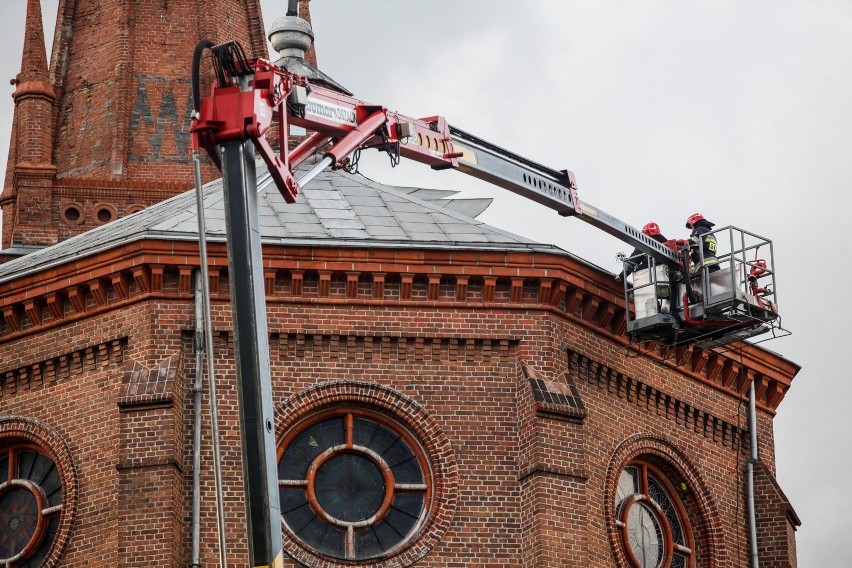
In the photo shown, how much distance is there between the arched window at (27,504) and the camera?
99.6 feet

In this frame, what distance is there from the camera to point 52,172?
4956 centimetres

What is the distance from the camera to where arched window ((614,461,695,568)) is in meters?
31.6

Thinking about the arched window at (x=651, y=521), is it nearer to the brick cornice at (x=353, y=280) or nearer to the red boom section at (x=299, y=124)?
the brick cornice at (x=353, y=280)

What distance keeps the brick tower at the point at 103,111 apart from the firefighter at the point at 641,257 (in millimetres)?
16775

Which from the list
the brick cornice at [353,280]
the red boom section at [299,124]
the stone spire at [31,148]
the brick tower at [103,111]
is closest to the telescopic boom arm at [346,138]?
the red boom section at [299,124]

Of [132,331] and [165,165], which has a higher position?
[165,165]

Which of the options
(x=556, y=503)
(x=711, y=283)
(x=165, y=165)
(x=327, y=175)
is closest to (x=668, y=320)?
(x=711, y=283)

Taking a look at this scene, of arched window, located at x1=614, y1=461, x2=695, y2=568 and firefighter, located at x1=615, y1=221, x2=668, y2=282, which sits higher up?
firefighter, located at x1=615, y1=221, x2=668, y2=282

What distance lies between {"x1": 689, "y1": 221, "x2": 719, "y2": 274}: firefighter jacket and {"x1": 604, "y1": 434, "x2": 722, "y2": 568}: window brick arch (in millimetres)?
2888

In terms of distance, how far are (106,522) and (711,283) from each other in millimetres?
10279

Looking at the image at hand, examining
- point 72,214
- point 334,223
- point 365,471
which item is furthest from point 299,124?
point 72,214

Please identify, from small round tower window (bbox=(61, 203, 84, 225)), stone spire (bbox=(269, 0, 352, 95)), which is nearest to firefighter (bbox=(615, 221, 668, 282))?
stone spire (bbox=(269, 0, 352, 95))

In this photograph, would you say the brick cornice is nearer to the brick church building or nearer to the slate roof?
the brick church building

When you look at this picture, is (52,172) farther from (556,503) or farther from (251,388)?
(251,388)
